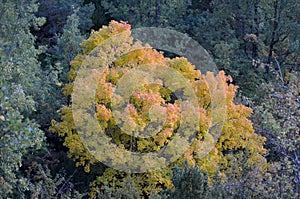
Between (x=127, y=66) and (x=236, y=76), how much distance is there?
6.21 m

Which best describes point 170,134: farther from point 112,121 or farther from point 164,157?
point 112,121

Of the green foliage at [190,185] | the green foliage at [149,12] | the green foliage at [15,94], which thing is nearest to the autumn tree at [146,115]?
the green foliage at [15,94]

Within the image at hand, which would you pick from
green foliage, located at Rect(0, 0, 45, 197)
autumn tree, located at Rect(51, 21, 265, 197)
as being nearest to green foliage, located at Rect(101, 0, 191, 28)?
green foliage, located at Rect(0, 0, 45, 197)

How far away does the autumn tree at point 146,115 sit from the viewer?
9.59 metres

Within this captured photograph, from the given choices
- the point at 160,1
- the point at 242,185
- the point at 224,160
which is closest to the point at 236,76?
the point at 160,1

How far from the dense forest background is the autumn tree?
0.06 m

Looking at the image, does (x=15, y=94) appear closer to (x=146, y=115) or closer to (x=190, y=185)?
(x=190, y=185)

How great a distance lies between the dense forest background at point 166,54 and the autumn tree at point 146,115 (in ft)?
0.20

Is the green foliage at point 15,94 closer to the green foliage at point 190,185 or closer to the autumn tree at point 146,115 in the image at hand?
the autumn tree at point 146,115

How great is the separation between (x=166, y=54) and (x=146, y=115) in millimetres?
7600

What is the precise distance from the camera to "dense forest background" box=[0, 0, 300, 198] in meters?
6.63

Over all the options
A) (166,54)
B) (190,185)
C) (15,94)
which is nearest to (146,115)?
(190,185)

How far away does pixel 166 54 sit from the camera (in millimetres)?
16844

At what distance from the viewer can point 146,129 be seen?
9633 mm
